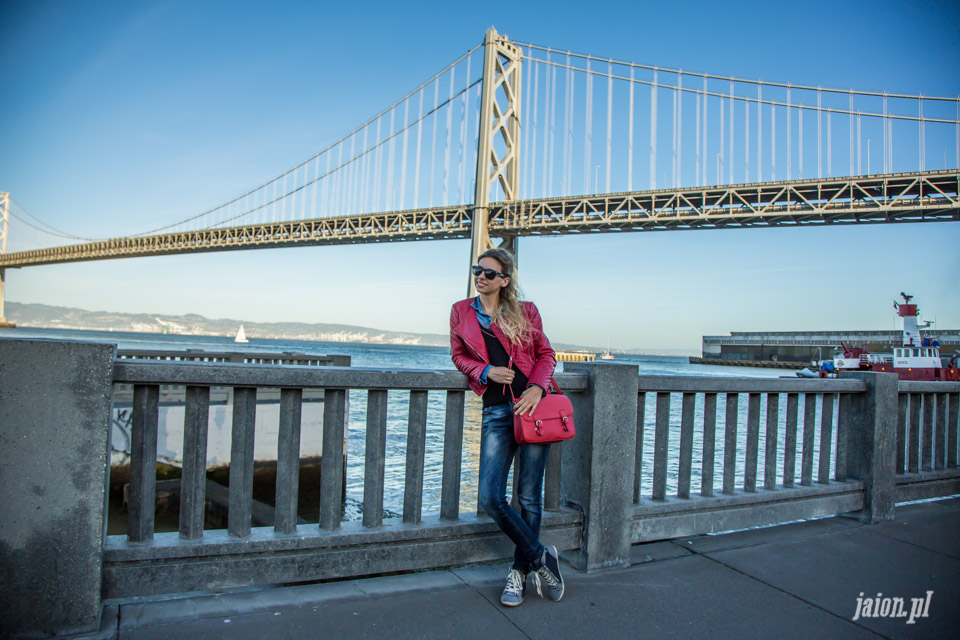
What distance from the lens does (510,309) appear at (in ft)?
9.12

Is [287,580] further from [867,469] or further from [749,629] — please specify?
[867,469]

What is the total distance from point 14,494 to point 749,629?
2804 millimetres

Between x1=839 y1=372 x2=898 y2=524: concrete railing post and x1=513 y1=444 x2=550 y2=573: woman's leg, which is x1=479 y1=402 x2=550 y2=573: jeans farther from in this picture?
x1=839 y1=372 x2=898 y2=524: concrete railing post

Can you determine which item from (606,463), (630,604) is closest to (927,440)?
(606,463)

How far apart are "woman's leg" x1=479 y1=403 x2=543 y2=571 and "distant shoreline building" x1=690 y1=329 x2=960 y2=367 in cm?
6917

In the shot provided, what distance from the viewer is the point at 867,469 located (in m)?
4.02

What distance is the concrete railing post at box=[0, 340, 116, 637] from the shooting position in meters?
1.99

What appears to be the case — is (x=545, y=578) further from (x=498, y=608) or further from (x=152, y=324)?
(x=152, y=324)

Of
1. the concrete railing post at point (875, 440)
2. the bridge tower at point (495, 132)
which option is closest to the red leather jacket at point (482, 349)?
the concrete railing post at point (875, 440)

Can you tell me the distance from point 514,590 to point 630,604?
1.70 feet

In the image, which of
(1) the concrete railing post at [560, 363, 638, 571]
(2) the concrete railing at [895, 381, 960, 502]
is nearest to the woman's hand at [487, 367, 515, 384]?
(1) the concrete railing post at [560, 363, 638, 571]

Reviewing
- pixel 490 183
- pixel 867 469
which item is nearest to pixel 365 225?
pixel 490 183

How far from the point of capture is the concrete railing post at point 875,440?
3.98 meters

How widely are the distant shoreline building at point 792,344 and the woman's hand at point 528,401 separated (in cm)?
6921
